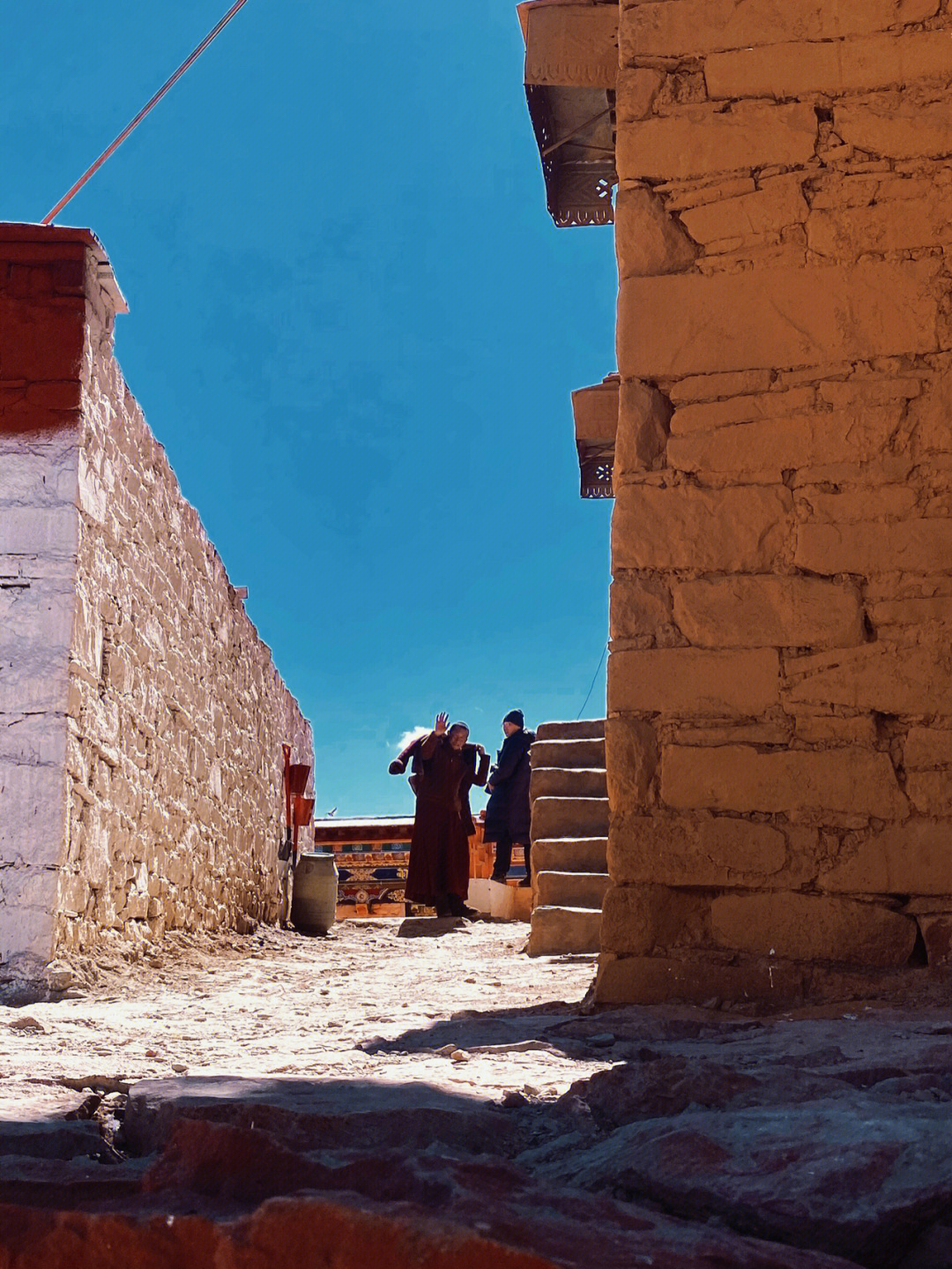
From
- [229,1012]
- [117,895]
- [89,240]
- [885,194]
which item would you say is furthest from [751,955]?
[89,240]

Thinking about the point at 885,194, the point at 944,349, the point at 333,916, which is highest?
the point at 885,194

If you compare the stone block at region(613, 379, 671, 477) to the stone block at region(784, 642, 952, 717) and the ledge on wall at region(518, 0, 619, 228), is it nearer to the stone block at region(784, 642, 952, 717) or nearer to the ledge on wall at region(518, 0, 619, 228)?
the stone block at region(784, 642, 952, 717)

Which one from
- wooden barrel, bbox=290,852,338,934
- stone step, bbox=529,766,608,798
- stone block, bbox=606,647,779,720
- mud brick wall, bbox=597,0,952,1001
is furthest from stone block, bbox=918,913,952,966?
wooden barrel, bbox=290,852,338,934

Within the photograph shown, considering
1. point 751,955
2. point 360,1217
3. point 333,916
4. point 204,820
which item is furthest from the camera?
point 333,916

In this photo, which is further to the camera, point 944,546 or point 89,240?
point 89,240

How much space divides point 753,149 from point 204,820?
5.06 m

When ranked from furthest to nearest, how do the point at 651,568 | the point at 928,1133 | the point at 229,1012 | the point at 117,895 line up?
1. the point at 117,895
2. the point at 229,1012
3. the point at 651,568
4. the point at 928,1133

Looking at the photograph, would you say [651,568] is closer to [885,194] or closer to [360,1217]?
[885,194]

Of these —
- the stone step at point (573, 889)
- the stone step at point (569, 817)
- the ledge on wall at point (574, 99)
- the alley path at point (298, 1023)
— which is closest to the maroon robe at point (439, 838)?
the stone step at point (569, 817)

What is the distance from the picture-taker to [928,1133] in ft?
4.31

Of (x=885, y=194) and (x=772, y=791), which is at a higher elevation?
(x=885, y=194)

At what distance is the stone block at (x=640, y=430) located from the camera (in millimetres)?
3424

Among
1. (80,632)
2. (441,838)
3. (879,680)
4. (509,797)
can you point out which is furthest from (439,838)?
(879,680)

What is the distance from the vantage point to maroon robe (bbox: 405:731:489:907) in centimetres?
981
